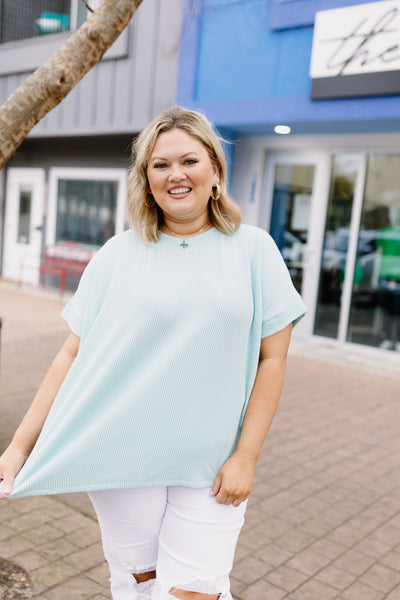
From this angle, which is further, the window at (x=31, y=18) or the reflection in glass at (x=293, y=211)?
the window at (x=31, y=18)

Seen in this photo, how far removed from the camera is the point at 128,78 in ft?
33.1

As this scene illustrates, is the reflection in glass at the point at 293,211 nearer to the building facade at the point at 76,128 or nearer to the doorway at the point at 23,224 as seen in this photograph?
the building facade at the point at 76,128

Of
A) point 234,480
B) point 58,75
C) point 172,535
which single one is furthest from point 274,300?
point 58,75

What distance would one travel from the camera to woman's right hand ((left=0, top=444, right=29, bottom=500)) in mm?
1734

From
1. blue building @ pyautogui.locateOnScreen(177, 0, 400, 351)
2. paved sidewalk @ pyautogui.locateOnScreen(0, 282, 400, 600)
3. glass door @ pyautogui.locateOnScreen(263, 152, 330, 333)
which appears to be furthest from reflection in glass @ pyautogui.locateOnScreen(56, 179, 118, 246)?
paved sidewalk @ pyautogui.locateOnScreen(0, 282, 400, 600)

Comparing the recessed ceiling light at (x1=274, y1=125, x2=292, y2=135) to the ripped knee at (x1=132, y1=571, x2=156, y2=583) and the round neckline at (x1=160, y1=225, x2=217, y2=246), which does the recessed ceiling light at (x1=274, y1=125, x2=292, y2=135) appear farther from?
the ripped knee at (x1=132, y1=571, x2=156, y2=583)

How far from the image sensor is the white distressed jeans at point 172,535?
1695mm

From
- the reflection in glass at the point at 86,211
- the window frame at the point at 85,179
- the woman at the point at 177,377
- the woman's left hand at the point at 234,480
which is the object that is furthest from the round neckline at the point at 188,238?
the reflection in glass at the point at 86,211

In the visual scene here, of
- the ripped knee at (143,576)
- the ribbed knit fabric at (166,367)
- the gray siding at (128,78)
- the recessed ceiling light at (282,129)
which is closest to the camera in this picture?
the ribbed knit fabric at (166,367)

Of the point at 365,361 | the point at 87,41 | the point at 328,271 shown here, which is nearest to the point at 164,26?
the point at 328,271

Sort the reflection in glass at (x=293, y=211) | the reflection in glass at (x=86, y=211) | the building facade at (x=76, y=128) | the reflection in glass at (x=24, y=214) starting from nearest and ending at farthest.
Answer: the reflection in glass at (x=293, y=211)
the building facade at (x=76, y=128)
the reflection in glass at (x=86, y=211)
the reflection in glass at (x=24, y=214)

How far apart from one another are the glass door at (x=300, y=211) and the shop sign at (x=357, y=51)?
56.5 inches

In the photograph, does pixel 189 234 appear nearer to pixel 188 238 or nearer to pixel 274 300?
pixel 188 238

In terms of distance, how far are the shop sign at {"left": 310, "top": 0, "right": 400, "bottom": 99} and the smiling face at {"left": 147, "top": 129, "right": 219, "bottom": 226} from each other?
5.59m
